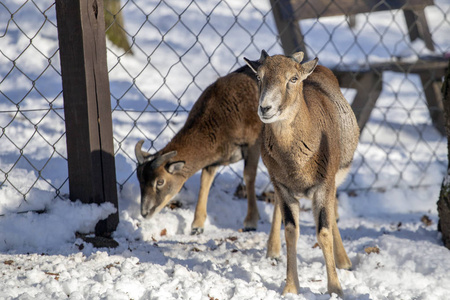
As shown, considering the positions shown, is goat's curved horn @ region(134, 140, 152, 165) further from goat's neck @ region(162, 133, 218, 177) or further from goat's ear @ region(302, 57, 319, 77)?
goat's ear @ region(302, 57, 319, 77)

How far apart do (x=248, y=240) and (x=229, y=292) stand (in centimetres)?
116

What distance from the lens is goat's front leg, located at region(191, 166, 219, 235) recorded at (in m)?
4.57

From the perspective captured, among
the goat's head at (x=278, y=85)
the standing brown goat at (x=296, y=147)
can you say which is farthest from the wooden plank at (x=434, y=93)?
the goat's head at (x=278, y=85)

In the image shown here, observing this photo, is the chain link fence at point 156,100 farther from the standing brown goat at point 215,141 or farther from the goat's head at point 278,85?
the goat's head at point 278,85

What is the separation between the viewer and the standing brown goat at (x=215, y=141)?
4.60 m

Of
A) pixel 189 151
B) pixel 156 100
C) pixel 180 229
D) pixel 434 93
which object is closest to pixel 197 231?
pixel 180 229

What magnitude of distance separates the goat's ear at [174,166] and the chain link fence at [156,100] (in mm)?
239

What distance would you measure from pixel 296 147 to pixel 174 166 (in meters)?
1.71

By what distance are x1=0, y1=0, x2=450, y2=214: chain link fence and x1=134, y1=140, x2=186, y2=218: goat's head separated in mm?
142

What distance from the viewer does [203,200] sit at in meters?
4.70

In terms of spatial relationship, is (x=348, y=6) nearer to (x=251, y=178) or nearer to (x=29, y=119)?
(x=251, y=178)

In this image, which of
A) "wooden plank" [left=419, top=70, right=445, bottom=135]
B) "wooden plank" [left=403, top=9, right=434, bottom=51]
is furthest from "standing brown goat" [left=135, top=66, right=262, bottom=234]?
"wooden plank" [left=403, top=9, right=434, bottom=51]

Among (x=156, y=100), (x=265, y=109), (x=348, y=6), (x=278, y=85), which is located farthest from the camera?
(x=156, y=100)

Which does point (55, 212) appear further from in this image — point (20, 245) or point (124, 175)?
point (124, 175)
